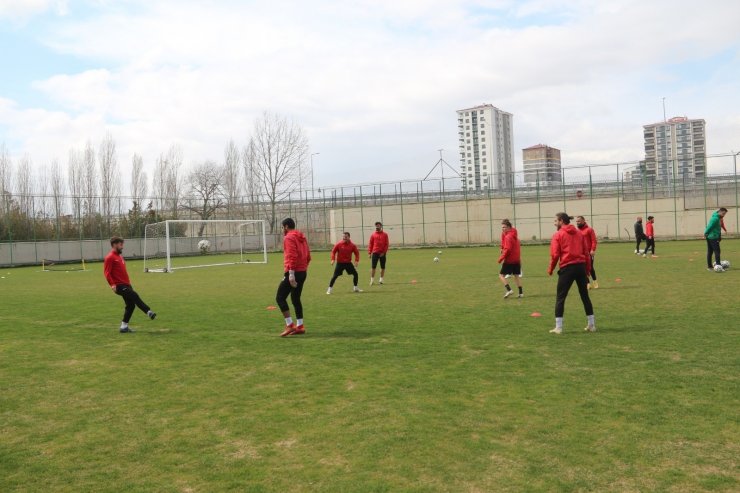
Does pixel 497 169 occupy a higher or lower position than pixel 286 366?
higher

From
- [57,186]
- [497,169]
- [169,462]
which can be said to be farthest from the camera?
[497,169]

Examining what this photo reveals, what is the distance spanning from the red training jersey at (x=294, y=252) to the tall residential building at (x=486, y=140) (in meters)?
155

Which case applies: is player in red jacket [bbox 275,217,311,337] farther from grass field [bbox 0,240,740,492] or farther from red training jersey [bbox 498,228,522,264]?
red training jersey [bbox 498,228,522,264]

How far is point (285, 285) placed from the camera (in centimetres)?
1124

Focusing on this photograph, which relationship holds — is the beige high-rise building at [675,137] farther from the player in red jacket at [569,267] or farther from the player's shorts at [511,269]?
the player in red jacket at [569,267]

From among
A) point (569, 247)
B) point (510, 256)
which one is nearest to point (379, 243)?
point (510, 256)

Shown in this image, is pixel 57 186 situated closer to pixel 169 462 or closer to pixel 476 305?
pixel 476 305

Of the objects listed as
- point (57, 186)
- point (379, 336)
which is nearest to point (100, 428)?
point (379, 336)

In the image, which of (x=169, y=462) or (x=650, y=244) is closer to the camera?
(x=169, y=462)

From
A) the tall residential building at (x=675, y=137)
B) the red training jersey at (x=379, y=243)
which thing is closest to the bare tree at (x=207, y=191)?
the red training jersey at (x=379, y=243)

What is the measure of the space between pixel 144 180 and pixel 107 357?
184 feet

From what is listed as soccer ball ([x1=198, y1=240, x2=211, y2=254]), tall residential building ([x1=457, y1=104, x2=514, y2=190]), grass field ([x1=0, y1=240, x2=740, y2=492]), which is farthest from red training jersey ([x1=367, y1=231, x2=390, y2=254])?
tall residential building ([x1=457, y1=104, x2=514, y2=190])

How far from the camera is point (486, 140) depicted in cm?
16888

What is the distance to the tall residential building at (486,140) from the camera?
166 meters
